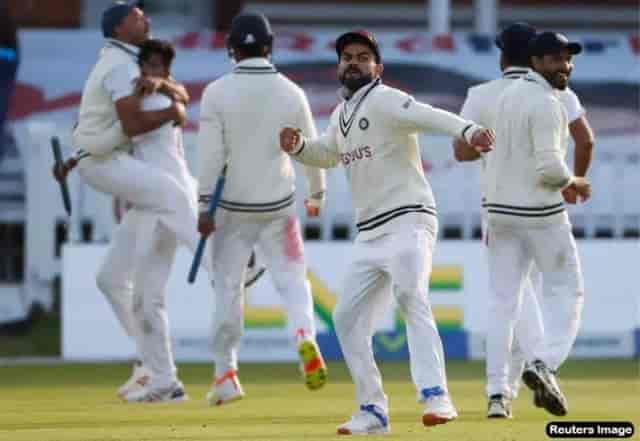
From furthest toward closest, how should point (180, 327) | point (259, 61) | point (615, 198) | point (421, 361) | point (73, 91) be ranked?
1. point (73, 91)
2. point (615, 198)
3. point (180, 327)
4. point (259, 61)
5. point (421, 361)

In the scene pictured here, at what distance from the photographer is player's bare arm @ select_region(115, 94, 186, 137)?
13273mm

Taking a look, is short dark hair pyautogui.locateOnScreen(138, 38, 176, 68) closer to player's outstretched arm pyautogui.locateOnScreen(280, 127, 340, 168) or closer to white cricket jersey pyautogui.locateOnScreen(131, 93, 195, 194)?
white cricket jersey pyautogui.locateOnScreen(131, 93, 195, 194)

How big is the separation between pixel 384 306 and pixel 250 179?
2067mm

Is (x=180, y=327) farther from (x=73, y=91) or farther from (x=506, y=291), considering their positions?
(x=506, y=291)

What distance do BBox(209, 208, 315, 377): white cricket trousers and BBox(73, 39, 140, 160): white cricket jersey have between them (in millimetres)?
942

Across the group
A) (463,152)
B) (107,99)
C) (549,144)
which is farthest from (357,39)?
(107,99)

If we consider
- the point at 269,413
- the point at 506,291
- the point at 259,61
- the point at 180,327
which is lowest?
the point at 180,327

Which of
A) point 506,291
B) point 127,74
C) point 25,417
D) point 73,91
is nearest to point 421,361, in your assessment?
point 506,291

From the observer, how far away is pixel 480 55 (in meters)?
22.3

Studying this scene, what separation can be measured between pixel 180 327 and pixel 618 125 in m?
5.85

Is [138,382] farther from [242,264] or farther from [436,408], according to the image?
[436,408]

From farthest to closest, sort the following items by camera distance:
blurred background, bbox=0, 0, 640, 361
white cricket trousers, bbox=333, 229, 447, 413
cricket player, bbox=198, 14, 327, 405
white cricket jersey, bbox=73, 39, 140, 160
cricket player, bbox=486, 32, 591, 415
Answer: blurred background, bbox=0, 0, 640, 361, white cricket jersey, bbox=73, 39, 140, 160, cricket player, bbox=198, 14, 327, 405, cricket player, bbox=486, 32, 591, 415, white cricket trousers, bbox=333, 229, 447, 413

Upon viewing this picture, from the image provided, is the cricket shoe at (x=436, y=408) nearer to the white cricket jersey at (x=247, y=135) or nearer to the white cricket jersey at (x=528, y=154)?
the white cricket jersey at (x=528, y=154)

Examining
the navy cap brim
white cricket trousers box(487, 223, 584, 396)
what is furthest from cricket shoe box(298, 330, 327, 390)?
the navy cap brim
